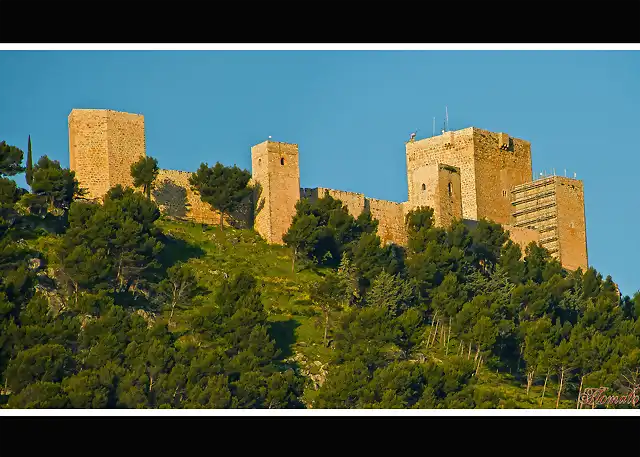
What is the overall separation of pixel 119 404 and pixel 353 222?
12.2 m

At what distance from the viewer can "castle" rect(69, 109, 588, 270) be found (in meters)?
39.8

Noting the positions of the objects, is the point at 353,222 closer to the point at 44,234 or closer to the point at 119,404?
the point at 44,234

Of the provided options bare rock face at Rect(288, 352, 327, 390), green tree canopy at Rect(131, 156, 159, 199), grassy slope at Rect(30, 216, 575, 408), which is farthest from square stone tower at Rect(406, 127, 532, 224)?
bare rock face at Rect(288, 352, 327, 390)

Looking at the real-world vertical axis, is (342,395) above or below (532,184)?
below

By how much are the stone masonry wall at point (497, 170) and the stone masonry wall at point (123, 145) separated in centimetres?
1067

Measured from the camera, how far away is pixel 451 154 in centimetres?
4653

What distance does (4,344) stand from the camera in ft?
103

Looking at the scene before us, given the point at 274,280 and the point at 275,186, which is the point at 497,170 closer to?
the point at 275,186

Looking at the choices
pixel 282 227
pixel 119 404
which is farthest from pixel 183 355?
pixel 282 227

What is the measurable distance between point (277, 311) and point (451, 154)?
1169 cm

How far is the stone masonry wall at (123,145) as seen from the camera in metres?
39.8

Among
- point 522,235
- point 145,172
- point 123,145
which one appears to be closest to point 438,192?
point 522,235

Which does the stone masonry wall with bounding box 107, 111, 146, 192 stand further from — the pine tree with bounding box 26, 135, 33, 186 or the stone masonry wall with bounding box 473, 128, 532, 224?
the stone masonry wall with bounding box 473, 128, 532, 224

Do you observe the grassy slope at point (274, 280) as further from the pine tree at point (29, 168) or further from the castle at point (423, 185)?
the pine tree at point (29, 168)
